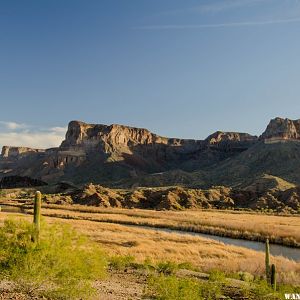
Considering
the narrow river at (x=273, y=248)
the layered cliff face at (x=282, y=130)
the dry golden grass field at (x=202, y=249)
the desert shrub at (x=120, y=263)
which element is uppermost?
the layered cliff face at (x=282, y=130)

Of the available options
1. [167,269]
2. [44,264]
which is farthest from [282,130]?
[44,264]

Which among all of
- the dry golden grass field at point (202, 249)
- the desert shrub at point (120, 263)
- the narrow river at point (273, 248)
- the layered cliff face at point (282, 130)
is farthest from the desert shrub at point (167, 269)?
the layered cliff face at point (282, 130)

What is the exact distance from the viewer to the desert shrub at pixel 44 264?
13750 millimetres

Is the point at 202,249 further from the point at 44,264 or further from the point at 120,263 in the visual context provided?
the point at 44,264

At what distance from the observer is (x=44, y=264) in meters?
14.0

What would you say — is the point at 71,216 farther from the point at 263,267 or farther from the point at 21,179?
the point at 21,179

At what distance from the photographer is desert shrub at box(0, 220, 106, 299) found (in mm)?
13750

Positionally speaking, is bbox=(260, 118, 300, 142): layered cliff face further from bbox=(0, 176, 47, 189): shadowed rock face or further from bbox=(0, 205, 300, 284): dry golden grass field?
bbox=(0, 205, 300, 284): dry golden grass field

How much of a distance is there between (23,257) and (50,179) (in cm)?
18692

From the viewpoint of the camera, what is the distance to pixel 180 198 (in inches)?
3841

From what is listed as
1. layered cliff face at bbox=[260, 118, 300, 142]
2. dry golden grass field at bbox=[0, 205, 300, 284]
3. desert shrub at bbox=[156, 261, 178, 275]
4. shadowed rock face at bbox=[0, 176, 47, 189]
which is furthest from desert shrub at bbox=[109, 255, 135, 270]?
layered cliff face at bbox=[260, 118, 300, 142]

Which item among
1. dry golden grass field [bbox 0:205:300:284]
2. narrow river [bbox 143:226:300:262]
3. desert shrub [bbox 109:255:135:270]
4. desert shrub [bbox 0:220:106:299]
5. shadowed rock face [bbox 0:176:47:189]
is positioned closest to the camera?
desert shrub [bbox 0:220:106:299]

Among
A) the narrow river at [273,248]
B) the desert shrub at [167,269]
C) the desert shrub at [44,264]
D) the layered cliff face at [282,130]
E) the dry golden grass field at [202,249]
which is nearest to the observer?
the desert shrub at [44,264]

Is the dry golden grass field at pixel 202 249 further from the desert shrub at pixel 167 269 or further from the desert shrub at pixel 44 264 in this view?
the desert shrub at pixel 167 269
